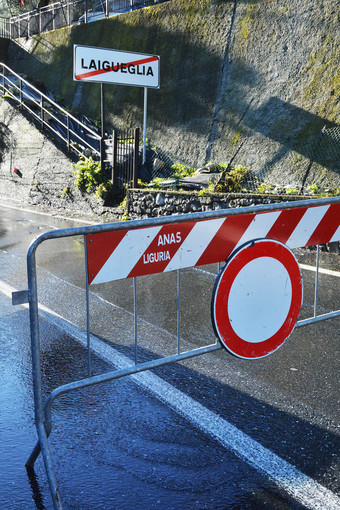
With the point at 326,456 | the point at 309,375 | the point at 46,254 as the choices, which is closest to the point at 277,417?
the point at 326,456

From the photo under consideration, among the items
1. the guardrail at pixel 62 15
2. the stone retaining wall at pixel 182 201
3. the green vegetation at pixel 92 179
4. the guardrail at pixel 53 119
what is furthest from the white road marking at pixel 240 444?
the guardrail at pixel 62 15

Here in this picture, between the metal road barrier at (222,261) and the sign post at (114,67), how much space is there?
11.1 m

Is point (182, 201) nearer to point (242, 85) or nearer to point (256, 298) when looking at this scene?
point (242, 85)

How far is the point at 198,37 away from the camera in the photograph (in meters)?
18.3

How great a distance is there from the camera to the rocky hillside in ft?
44.7

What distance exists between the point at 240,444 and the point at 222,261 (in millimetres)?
1168

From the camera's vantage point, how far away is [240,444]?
10.3ft

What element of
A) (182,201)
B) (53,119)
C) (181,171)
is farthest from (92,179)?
(53,119)

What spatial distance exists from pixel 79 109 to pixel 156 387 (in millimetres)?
21946

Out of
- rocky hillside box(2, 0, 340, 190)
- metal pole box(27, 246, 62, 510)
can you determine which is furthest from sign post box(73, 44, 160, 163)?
metal pole box(27, 246, 62, 510)

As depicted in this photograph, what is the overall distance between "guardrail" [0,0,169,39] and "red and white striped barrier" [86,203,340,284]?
74.2 feet

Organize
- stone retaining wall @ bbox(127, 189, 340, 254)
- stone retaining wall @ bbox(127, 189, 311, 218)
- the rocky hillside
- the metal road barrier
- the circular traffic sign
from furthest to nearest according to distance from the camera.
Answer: the rocky hillside → stone retaining wall @ bbox(127, 189, 311, 218) → stone retaining wall @ bbox(127, 189, 340, 254) → the circular traffic sign → the metal road barrier

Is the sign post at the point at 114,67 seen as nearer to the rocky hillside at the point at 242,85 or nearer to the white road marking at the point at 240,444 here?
the rocky hillside at the point at 242,85

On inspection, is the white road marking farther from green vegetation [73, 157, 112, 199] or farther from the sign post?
the sign post
